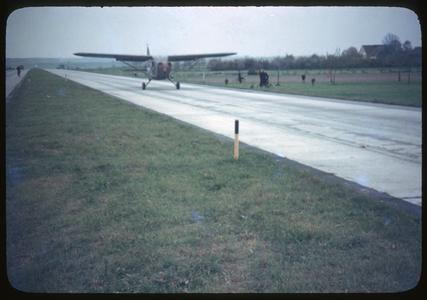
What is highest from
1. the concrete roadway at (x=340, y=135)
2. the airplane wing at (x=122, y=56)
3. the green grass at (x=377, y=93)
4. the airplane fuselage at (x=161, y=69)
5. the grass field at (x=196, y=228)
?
the airplane wing at (x=122, y=56)

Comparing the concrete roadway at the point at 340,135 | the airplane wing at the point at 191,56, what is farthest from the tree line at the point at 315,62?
the concrete roadway at the point at 340,135

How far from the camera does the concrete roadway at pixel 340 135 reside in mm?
9062

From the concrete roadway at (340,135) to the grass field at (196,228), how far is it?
1.12 m

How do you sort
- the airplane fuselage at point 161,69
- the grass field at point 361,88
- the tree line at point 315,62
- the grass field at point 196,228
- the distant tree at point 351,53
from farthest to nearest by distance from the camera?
the distant tree at point 351,53
the tree line at point 315,62
the airplane fuselage at point 161,69
the grass field at point 361,88
the grass field at point 196,228

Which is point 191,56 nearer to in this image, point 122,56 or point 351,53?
point 122,56

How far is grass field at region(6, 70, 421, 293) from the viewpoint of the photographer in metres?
4.63

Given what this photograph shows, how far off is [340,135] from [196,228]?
9164 millimetres

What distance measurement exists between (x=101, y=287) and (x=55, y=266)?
829mm

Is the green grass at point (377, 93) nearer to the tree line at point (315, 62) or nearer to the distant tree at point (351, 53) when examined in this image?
the tree line at point (315, 62)

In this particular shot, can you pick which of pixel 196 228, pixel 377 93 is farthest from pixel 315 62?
pixel 196 228

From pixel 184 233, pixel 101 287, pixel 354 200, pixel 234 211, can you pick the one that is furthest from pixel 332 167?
pixel 101 287

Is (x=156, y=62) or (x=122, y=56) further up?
(x=122, y=56)

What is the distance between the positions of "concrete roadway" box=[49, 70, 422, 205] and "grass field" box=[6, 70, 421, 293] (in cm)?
112

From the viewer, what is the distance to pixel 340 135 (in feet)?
45.8
